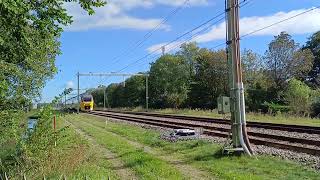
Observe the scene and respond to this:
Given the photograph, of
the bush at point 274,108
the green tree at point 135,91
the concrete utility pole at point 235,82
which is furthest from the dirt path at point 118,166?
the green tree at point 135,91

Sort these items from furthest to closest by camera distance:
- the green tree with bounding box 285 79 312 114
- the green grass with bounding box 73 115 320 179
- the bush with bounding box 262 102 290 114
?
1. the bush with bounding box 262 102 290 114
2. the green tree with bounding box 285 79 312 114
3. the green grass with bounding box 73 115 320 179

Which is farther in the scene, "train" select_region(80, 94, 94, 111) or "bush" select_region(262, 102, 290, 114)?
"train" select_region(80, 94, 94, 111)

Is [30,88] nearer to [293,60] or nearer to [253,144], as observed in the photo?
[253,144]

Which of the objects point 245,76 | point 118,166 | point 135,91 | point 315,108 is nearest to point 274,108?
point 315,108

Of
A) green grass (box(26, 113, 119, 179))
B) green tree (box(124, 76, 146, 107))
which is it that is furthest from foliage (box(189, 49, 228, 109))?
green grass (box(26, 113, 119, 179))

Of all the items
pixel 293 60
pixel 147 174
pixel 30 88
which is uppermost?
pixel 293 60

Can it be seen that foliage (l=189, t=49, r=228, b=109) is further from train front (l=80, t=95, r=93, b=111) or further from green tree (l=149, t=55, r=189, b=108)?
train front (l=80, t=95, r=93, b=111)

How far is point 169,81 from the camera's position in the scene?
100m

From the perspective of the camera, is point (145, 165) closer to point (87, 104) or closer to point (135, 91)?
point (87, 104)

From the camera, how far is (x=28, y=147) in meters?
13.0

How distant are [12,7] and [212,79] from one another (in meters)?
79.8

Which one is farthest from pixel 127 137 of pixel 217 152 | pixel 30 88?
pixel 217 152

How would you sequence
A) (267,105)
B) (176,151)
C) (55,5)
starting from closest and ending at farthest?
(55,5)
(176,151)
(267,105)

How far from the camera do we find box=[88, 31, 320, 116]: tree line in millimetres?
75812
